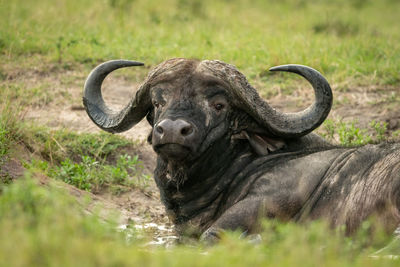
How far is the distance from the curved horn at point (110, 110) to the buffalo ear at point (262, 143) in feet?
2.99

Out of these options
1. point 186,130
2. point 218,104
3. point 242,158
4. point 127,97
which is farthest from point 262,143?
point 127,97

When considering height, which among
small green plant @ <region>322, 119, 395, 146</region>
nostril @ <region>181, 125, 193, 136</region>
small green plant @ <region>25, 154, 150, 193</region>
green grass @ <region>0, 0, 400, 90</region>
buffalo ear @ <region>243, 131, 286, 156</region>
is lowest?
small green plant @ <region>25, 154, 150, 193</region>

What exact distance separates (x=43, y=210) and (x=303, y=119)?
263 centimetres

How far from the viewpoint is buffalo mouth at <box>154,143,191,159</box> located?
16.5ft

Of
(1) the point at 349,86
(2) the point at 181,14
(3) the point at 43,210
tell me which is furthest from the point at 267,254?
(2) the point at 181,14

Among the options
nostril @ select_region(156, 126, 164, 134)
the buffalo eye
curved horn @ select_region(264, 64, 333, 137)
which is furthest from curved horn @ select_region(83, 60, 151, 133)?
curved horn @ select_region(264, 64, 333, 137)

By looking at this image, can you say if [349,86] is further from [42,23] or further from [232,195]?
[42,23]

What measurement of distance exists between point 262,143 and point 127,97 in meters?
3.41

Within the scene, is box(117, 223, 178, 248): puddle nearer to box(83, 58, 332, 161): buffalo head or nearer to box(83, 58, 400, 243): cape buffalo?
box(83, 58, 400, 243): cape buffalo

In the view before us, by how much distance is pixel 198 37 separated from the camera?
10844mm

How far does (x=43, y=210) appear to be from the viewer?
370cm

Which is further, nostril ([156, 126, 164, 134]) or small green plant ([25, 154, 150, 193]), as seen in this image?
small green plant ([25, 154, 150, 193])

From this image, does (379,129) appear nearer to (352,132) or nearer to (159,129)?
(352,132)

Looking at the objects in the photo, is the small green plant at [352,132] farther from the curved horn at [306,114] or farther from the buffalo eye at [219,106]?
the buffalo eye at [219,106]
